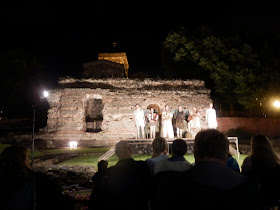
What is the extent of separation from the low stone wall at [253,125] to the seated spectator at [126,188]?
19387mm

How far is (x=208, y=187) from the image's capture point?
1625mm

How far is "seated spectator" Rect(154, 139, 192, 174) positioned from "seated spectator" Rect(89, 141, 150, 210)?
0.68 meters

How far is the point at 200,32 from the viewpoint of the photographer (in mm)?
26562

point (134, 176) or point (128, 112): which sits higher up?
point (128, 112)

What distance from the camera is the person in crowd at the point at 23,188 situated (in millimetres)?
2227

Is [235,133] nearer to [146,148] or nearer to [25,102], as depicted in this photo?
[146,148]

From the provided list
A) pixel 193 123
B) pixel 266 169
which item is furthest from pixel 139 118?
pixel 266 169

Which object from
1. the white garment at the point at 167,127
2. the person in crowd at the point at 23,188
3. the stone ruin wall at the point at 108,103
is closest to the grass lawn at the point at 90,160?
the white garment at the point at 167,127

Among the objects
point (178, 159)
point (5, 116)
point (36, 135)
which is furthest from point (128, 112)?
point (5, 116)

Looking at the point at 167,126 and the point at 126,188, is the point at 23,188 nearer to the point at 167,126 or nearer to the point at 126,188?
the point at 126,188

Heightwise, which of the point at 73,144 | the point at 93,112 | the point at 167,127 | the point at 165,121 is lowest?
the point at 73,144

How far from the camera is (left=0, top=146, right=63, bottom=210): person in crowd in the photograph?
7.30ft

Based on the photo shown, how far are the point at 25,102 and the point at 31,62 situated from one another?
6.51 m

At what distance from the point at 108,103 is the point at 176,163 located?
15.2 meters
